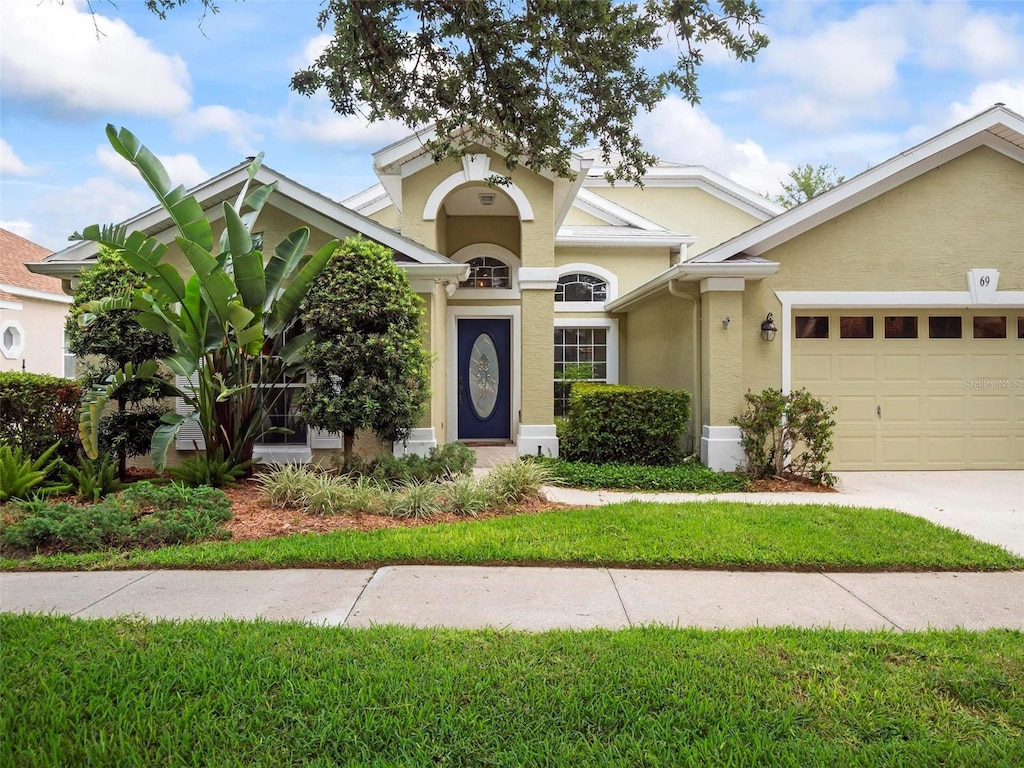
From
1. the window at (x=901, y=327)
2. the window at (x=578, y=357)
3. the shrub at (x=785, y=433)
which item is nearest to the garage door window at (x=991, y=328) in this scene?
the window at (x=901, y=327)

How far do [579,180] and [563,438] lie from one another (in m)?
4.29

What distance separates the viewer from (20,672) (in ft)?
11.5

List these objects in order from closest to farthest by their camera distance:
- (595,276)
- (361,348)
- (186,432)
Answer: (361,348) → (186,432) → (595,276)

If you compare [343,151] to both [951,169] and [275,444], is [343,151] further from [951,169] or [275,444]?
[951,169]

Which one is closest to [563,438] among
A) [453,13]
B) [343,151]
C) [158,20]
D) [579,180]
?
[579,180]

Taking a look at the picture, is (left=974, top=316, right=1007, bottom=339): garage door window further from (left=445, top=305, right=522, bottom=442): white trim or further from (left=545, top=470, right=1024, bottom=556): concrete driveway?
(left=445, top=305, right=522, bottom=442): white trim

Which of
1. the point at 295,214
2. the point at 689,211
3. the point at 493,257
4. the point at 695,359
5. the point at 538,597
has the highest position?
the point at 689,211

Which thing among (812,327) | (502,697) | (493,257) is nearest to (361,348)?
(502,697)

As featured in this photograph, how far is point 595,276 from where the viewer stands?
49.8 ft

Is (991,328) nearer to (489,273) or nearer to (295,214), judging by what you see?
(489,273)

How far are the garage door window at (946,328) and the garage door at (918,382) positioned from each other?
16 mm

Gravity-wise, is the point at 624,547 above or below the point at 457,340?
below

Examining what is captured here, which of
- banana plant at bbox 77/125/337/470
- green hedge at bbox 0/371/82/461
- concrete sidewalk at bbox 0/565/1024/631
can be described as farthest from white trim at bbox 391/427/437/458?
concrete sidewalk at bbox 0/565/1024/631

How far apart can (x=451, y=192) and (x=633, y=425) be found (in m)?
4.86
